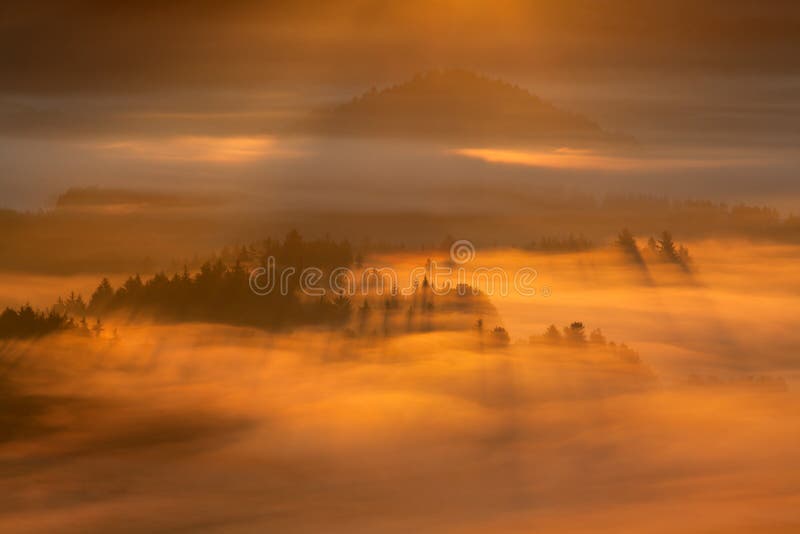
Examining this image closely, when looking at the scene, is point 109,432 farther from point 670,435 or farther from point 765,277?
point 765,277

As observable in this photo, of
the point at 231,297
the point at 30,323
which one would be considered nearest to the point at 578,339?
the point at 231,297

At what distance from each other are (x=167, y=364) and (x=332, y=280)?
2027 centimetres

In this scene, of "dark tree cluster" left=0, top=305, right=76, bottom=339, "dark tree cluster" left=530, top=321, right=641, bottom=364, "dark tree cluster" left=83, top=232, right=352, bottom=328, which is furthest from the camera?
"dark tree cluster" left=83, top=232, right=352, bottom=328

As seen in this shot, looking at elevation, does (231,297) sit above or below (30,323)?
above

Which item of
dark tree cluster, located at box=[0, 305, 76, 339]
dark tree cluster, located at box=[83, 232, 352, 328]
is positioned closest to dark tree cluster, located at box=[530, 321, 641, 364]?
dark tree cluster, located at box=[83, 232, 352, 328]

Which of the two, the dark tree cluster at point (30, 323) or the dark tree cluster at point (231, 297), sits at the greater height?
the dark tree cluster at point (231, 297)

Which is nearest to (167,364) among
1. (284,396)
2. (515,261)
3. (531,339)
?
(284,396)

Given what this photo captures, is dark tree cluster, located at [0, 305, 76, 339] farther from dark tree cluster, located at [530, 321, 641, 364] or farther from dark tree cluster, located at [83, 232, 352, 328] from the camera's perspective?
dark tree cluster, located at [530, 321, 641, 364]

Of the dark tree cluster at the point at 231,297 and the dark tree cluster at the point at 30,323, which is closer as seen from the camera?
the dark tree cluster at the point at 30,323

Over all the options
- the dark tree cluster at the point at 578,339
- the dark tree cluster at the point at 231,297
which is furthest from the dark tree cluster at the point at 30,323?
the dark tree cluster at the point at 578,339

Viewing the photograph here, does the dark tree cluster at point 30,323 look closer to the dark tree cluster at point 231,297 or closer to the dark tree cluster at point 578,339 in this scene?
the dark tree cluster at point 231,297

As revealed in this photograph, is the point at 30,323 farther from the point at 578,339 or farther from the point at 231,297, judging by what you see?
the point at 578,339

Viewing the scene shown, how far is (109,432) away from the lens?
67.1 meters

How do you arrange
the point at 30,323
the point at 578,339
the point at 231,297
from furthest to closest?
the point at 231,297, the point at 578,339, the point at 30,323
